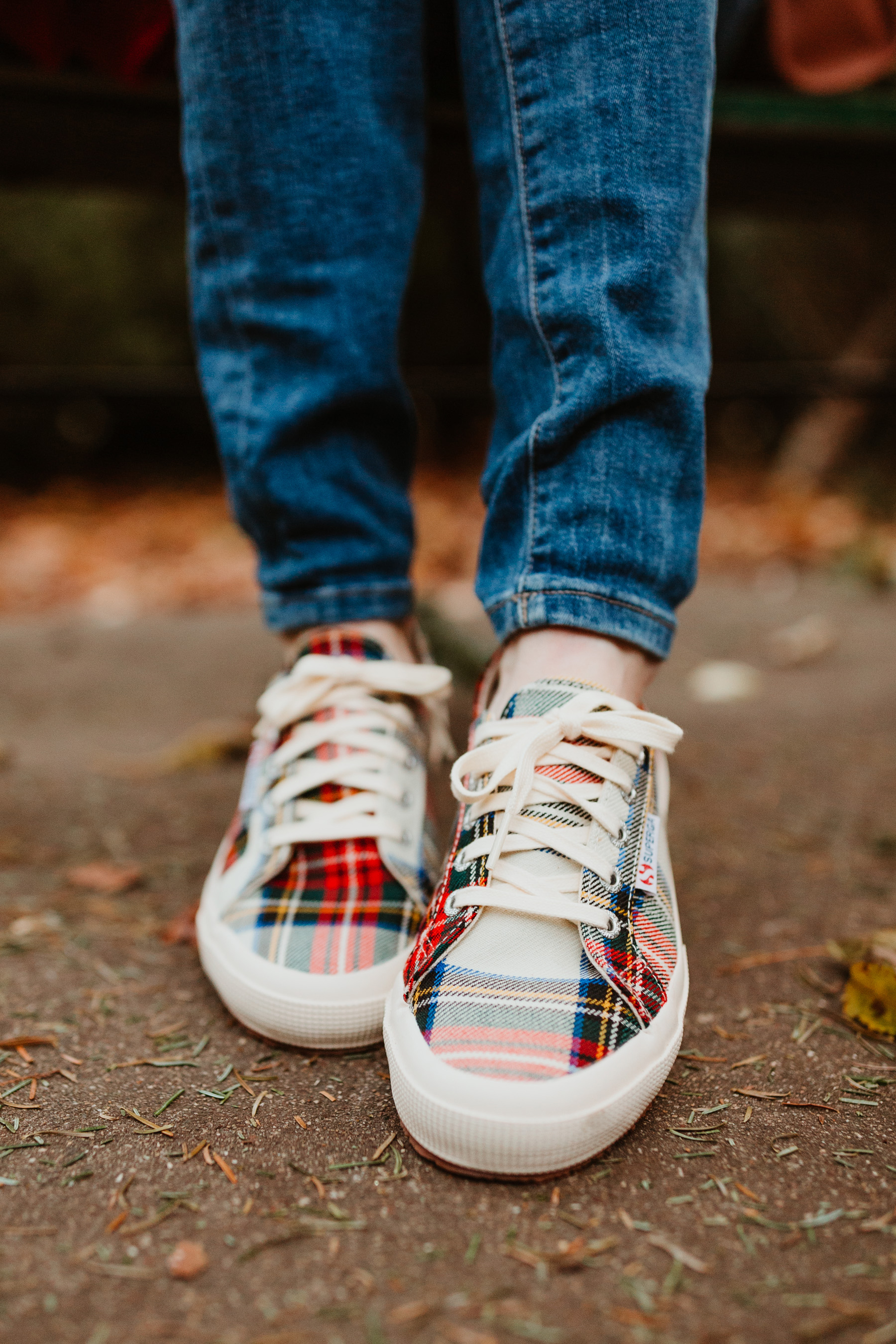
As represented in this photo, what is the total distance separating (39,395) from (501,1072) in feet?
7.48

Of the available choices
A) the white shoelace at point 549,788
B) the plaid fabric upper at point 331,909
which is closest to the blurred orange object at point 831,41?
the white shoelace at point 549,788

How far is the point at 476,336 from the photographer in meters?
4.78

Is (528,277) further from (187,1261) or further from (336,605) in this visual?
(187,1261)

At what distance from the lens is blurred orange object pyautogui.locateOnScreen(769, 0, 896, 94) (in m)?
1.31

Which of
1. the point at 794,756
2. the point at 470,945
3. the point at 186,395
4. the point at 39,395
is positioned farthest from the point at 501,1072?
the point at 39,395

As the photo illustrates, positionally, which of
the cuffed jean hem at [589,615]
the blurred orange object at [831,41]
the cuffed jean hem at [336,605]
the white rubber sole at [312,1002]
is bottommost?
the white rubber sole at [312,1002]

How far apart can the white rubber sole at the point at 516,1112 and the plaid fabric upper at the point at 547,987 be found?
0.03 ft

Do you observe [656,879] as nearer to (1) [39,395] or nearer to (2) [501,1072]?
(2) [501,1072]

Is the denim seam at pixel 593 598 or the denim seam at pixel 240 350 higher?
the denim seam at pixel 240 350

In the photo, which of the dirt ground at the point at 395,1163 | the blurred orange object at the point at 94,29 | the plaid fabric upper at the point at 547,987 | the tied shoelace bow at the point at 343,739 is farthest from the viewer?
the blurred orange object at the point at 94,29

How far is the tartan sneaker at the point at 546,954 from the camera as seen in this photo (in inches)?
25.0

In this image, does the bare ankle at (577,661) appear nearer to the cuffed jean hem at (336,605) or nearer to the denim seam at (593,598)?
the denim seam at (593,598)

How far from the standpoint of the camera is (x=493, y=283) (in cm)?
91

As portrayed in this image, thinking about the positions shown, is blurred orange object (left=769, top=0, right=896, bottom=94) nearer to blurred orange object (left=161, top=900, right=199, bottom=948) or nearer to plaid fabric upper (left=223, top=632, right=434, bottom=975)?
plaid fabric upper (left=223, top=632, right=434, bottom=975)
